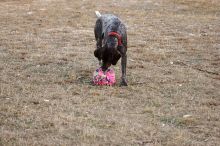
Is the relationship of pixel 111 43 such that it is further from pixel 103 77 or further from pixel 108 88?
pixel 108 88

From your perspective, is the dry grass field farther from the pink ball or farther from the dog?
the dog

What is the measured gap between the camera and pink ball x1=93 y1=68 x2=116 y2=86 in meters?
9.32

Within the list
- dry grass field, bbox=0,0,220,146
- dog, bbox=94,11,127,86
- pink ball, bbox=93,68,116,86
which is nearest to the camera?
dry grass field, bbox=0,0,220,146

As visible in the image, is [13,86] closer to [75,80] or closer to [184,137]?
[75,80]

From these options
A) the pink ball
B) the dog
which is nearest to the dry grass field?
the pink ball

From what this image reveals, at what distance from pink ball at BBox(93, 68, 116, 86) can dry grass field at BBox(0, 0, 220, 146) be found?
0.49 feet

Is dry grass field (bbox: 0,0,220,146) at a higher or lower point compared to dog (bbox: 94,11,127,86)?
lower

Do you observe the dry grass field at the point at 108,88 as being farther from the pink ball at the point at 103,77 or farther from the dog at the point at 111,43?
the dog at the point at 111,43

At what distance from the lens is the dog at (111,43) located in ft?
29.5

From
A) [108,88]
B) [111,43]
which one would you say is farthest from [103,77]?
[111,43]

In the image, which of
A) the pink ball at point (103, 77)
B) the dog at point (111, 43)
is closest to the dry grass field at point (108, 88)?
the pink ball at point (103, 77)

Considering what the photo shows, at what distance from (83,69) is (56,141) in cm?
414

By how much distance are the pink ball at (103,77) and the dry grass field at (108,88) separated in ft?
0.49

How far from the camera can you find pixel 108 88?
930 cm
